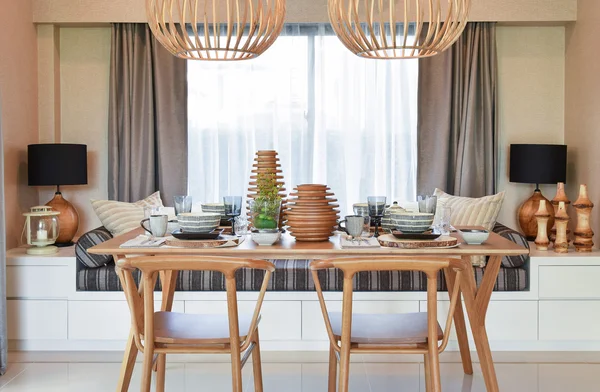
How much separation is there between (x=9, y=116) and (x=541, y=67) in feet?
12.6

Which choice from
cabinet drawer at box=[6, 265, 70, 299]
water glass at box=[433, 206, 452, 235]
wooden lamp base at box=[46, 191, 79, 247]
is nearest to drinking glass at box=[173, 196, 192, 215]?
water glass at box=[433, 206, 452, 235]

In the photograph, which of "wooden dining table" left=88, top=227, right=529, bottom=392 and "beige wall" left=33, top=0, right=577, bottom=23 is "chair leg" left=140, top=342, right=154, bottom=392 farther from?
"beige wall" left=33, top=0, right=577, bottom=23

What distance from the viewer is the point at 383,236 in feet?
10.7

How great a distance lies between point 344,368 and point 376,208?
0.92 m

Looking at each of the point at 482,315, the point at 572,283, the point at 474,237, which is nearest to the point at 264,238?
the point at 474,237

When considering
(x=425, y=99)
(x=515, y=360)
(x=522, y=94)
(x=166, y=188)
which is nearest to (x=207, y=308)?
(x=166, y=188)

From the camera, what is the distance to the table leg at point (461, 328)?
12.4 ft

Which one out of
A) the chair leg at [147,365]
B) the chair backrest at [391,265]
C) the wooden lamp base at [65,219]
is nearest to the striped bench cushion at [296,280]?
the wooden lamp base at [65,219]

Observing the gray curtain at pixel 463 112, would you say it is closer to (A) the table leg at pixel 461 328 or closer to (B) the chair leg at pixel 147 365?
(A) the table leg at pixel 461 328

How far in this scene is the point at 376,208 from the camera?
3.36 metres

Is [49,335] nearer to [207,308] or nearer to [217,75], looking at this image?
[207,308]

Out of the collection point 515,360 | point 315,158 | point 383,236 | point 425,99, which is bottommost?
point 515,360

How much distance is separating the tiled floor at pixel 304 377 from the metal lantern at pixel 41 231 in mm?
803

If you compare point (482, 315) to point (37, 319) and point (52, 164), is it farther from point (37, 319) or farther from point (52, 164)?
point (52, 164)
